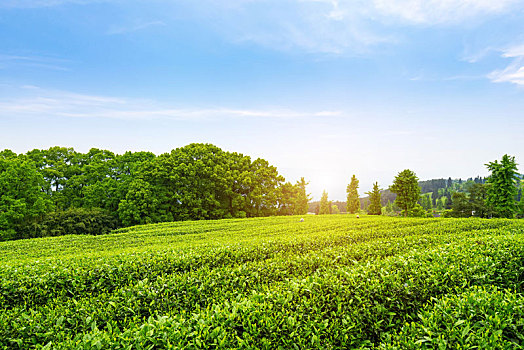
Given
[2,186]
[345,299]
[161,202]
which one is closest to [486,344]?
[345,299]

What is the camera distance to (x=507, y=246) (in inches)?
251

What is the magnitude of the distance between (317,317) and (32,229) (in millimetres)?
31005

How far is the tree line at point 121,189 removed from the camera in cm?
2495

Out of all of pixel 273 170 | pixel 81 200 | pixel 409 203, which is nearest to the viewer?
pixel 81 200

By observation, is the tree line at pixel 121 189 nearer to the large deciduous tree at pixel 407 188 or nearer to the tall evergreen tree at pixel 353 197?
the large deciduous tree at pixel 407 188

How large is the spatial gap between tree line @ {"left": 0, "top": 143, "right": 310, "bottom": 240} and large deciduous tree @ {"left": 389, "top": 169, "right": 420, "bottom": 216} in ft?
55.4

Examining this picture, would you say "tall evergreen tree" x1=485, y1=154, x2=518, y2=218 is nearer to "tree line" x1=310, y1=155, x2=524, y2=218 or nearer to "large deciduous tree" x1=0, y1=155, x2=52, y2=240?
"tree line" x1=310, y1=155, x2=524, y2=218

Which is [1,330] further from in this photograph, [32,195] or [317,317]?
[32,195]

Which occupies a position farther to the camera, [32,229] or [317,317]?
[32,229]

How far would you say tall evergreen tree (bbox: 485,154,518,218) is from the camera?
27.1m

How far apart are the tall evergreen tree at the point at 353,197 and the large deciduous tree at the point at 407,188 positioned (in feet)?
52.9

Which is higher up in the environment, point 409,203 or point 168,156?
point 168,156

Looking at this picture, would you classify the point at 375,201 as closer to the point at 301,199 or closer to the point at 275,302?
the point at 301,199

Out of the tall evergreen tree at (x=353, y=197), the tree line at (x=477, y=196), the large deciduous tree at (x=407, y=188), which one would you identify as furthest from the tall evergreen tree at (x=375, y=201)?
the large deciduous tree at (x=407, y=188)
